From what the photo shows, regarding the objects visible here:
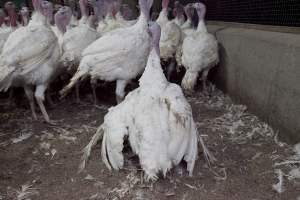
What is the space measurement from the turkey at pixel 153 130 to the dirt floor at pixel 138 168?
0.14 metres

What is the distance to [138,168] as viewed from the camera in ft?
9.75

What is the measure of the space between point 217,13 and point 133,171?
468 cm

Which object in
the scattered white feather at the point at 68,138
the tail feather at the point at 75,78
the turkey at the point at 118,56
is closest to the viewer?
the scattered white feather at the point at 68,138

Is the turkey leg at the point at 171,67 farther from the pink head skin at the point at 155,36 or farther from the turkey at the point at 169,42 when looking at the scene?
the pink head skin at the point at 155,36

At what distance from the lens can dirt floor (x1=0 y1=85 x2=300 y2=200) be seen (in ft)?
9.08

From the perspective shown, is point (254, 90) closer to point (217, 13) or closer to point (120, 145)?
point (120, 145)

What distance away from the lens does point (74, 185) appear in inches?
116

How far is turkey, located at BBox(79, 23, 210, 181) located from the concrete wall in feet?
3.12

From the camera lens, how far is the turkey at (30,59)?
4.03 m

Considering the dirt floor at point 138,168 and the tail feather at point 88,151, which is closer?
the dirt floor at point 138,168

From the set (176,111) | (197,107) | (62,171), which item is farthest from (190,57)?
(62,171)

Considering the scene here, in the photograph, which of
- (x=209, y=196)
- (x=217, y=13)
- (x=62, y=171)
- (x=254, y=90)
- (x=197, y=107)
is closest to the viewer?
(x=209, y=196)

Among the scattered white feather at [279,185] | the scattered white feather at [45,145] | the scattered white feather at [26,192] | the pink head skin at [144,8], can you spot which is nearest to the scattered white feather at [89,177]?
the scattered white feather at [26,192]

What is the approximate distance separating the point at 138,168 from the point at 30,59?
6.80ft
